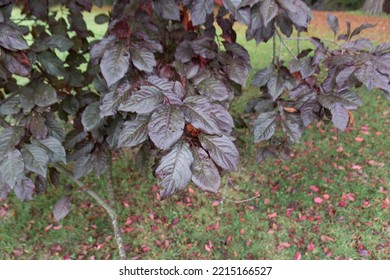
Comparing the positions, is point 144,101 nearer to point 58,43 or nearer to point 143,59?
point 143,59

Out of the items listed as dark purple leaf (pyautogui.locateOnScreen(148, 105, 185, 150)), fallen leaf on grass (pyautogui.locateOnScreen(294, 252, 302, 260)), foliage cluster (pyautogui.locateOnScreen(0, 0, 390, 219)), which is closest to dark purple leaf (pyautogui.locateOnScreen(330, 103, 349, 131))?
foliage cluster (pyautogui.locateOnScreen(0, 0, 390, 219))

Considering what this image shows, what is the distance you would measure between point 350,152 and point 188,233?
5.27 feet

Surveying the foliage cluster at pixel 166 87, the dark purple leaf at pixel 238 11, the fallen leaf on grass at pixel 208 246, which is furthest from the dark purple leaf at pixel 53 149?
the fallen leaf on grass at pixel 208 246

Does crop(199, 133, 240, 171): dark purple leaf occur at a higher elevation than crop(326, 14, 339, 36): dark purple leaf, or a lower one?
higher

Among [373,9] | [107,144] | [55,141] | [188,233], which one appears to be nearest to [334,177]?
[188,233]

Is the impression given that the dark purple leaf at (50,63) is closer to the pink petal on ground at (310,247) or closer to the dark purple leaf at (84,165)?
the dark purple leaf at (84,165)

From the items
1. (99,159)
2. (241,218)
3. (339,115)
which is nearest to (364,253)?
(241,218)

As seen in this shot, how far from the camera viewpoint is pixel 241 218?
2799 mm

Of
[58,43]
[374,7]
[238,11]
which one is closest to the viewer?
[238,11]

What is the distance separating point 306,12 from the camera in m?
1.41

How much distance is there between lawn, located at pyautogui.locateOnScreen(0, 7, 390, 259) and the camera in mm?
2596

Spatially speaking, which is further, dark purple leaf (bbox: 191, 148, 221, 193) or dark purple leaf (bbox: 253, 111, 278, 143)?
dark purple leaf (bbox: 253, 111, 278, 143)

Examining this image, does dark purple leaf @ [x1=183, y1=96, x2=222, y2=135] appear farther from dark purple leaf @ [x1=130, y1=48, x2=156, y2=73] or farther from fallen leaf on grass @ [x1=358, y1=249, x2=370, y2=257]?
fallen leaf on grass @ [x1=358, y1=249, x2=370, y2=257]

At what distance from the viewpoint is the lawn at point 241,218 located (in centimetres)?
260
